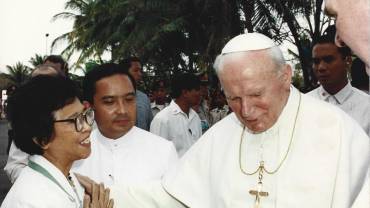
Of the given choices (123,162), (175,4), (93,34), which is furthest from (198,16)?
(123,162)

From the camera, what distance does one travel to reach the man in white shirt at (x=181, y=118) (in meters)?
7.03

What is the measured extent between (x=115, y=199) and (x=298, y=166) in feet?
4.03

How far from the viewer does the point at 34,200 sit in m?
2.63

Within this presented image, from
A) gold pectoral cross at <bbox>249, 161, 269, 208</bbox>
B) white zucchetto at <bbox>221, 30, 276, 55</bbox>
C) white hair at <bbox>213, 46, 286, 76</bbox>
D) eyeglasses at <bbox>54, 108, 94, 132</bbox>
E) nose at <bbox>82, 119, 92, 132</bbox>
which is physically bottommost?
gold pectoral cross at <bbox>249, 161, 269, 208</bbox>

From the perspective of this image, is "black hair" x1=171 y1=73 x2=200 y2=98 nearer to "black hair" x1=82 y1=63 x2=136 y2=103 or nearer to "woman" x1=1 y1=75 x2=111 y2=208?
"black hair" x1=82 y1=63 x2=136 y2=103

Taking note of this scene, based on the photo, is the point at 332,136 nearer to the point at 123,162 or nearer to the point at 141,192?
the point at 141,192

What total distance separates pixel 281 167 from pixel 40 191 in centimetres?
136

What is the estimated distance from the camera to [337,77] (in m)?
5.09

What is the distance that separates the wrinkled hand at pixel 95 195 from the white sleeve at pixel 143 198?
7.1 inches

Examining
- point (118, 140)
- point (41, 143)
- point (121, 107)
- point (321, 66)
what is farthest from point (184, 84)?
point (41, 143)

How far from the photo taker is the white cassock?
9.49 feet

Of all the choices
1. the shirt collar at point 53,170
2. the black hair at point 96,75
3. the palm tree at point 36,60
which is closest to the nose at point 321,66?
the black hair at point 96,75

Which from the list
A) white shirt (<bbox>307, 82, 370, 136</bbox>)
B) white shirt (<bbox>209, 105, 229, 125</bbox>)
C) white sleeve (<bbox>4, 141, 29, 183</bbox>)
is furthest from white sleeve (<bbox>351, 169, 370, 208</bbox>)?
white shirt (<bbox>209, 105, 229, 125</bbox>)

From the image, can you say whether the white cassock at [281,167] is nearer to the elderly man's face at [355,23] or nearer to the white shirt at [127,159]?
the white shirt at [127,159]
